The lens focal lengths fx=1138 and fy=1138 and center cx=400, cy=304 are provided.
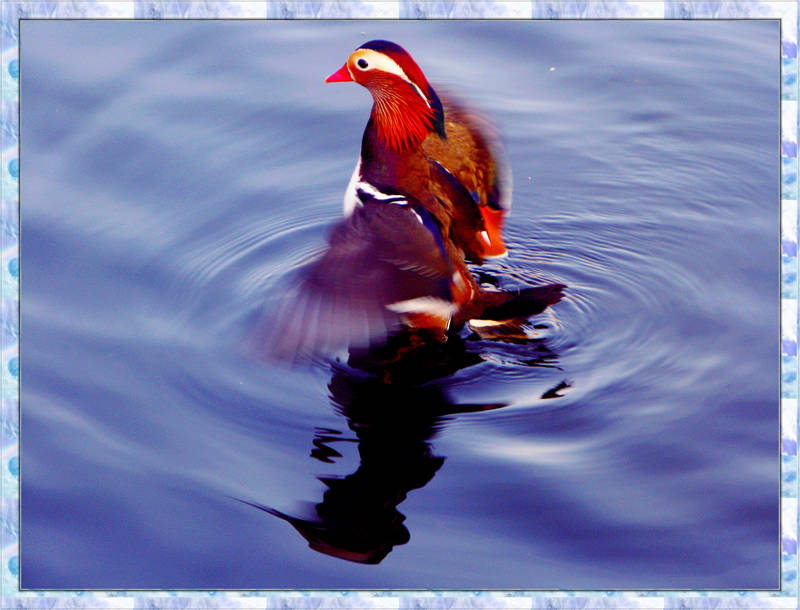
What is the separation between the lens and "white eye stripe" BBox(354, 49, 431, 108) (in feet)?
10.1

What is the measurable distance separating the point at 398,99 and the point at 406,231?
501 millimetres

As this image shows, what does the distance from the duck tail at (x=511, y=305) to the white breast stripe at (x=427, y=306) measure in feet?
0.24

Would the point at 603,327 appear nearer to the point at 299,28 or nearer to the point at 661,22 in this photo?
the point at 661,22

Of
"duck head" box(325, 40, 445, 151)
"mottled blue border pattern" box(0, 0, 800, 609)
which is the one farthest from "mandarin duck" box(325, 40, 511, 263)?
"mottled blue border pattern" box(0, 0, 800, 609)

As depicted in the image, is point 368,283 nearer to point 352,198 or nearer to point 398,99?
point 352,198

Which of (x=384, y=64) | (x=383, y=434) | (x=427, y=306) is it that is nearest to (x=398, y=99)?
(x=384, y=64)

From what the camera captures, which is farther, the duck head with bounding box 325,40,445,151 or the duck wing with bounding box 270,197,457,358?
the duck head with bounding box 325,40,445,151

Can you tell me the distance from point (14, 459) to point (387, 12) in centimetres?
144

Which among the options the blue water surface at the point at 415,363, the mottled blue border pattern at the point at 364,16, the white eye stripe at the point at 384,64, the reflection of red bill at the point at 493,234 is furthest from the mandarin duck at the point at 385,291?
the mottled blue border pattern at the point at 364,16

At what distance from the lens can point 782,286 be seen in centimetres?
289

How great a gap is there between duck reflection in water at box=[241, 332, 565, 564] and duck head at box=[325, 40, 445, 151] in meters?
0.58

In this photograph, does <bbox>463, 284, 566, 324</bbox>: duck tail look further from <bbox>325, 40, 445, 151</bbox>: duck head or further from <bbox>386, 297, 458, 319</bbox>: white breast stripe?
<bbox>325, 40, 445, 151</bbox>: duck head

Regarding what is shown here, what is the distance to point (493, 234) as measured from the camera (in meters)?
3.43

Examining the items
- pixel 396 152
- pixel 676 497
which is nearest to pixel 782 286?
pixel 676 497
